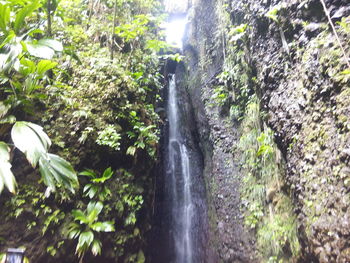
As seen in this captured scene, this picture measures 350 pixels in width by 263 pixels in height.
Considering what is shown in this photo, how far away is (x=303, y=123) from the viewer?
10.7 ft

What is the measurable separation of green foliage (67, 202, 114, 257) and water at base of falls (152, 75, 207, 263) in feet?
11.6

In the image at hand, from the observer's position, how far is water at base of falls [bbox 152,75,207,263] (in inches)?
Answer: 265

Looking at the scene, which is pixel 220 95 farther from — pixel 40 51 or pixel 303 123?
pixel 40 51

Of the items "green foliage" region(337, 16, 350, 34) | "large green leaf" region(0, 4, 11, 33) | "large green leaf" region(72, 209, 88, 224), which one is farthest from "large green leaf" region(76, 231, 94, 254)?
"green foliage" region(337, 16, 350, 34)

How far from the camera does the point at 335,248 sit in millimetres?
2330

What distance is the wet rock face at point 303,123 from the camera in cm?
252

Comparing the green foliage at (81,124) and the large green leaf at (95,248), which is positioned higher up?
the green foliage at (81,124)

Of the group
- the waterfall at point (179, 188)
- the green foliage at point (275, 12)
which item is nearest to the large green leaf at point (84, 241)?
the green foliage at point (275, 12)

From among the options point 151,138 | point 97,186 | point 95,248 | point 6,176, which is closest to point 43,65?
point 6,176

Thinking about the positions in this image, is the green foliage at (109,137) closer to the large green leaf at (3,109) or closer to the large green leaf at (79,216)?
the large green leaf at (79,216)

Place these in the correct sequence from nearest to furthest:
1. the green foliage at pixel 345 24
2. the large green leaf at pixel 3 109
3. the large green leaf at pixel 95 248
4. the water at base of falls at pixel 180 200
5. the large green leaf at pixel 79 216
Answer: the large green leaf at pixel 3 109, the green foliage at pixel 345 24, the large green leaf at pixel 95 248, the large green leaf at pixel 79 216, the water at base of falls at pixel 180 200

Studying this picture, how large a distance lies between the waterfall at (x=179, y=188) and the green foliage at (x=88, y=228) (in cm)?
462

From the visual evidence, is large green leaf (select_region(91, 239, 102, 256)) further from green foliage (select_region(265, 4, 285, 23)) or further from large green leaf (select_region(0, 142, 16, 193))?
green foliage (select_region(265, 4, 285, 23))

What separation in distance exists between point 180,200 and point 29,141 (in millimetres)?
6303
